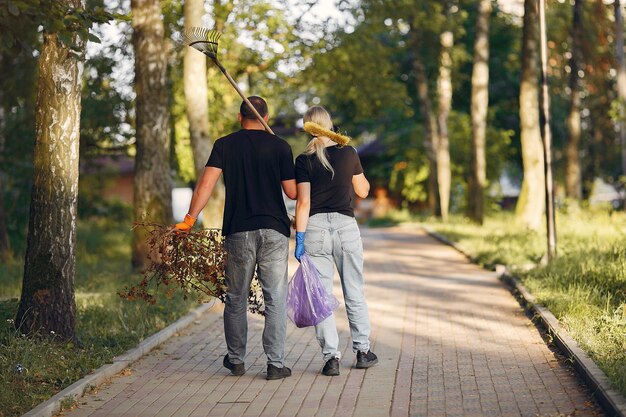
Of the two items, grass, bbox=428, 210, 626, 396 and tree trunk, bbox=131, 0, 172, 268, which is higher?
tree trunk, bbox=131, 0, 172, 268

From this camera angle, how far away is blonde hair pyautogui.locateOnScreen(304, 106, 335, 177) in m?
8.79

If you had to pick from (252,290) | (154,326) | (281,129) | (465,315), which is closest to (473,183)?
(281,129)

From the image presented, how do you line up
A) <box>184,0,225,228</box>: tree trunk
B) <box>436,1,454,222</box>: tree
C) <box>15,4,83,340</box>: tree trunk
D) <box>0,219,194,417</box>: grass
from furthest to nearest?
1. <box>436,1,454,222</box>: tree
2. <box>184,0,225,228</box>: tree trunk
3. <box>15,4,83,340</box>: tree trunk
4. <box>0,219,194,417</box>: grass

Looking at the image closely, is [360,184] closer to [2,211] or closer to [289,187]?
[289,187]

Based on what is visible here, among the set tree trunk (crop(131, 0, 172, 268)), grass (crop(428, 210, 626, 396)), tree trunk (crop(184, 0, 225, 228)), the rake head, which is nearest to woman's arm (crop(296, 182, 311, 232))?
the rake head

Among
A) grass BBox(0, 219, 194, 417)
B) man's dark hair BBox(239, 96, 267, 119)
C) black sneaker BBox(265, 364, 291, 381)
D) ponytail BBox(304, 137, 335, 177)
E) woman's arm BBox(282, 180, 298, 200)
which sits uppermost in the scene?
man's dark hair BBox(239, 96, 267, 119)

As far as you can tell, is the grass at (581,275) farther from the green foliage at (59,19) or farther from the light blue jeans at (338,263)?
the green foliage at (59,19)

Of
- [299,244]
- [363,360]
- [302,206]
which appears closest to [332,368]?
[363,360]

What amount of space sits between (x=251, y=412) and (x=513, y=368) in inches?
103

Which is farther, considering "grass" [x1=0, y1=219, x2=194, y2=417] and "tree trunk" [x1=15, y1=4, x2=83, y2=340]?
"tree trunk" [x1=15, y1=4, x2=83, y2=340]

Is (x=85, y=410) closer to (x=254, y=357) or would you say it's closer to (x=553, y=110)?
(x=254, y=357)

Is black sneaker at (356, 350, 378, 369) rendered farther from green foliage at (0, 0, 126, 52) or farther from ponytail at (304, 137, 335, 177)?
green foliage at (0, 0, 126, 52)

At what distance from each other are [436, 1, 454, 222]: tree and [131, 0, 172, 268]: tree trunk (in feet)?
65.2

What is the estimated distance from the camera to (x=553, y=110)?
56.1 meters
